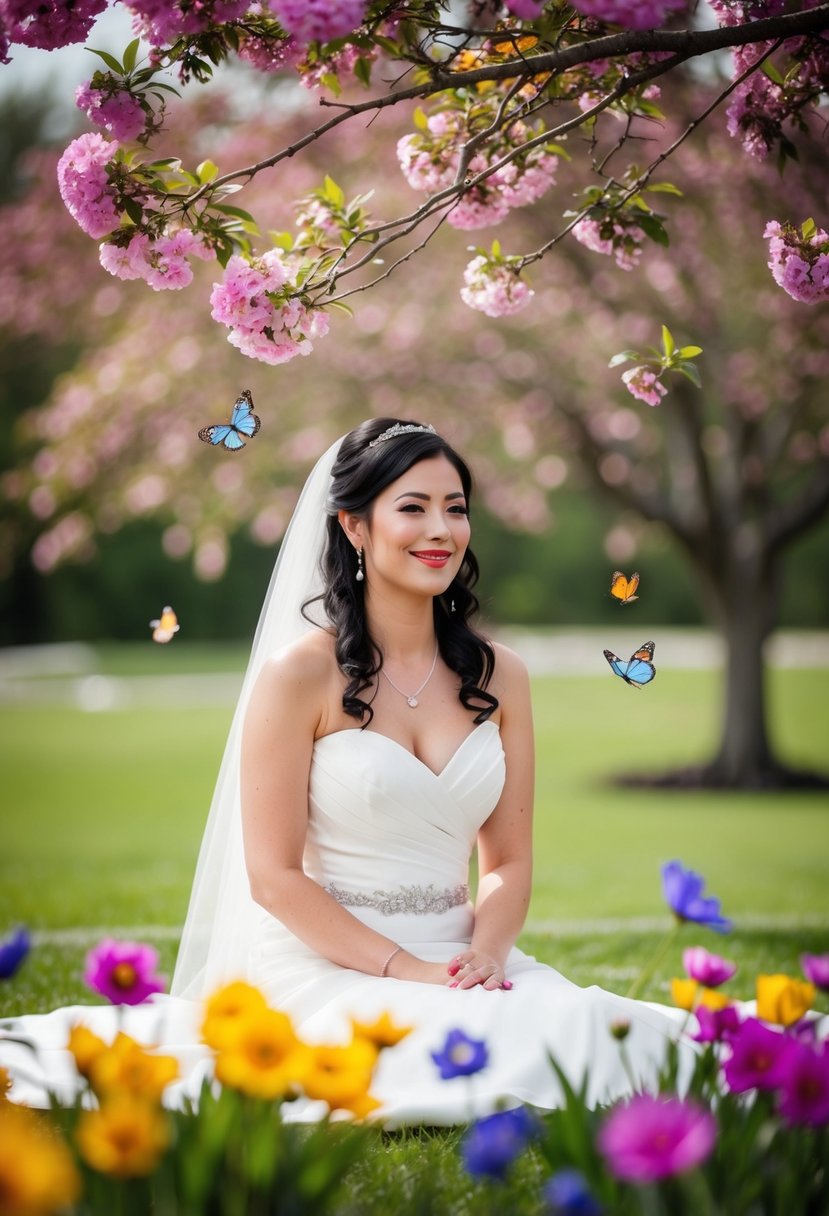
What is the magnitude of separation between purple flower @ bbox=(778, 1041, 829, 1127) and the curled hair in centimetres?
194

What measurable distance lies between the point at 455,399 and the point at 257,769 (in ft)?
32.7

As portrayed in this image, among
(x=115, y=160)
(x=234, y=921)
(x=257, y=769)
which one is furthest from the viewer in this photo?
(x=234, y=921)

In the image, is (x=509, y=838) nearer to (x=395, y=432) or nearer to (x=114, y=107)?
(x=395, y=432)

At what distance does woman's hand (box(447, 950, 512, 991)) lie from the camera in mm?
3322

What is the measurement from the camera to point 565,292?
472 inches

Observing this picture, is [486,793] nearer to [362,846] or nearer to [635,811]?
[362,846]

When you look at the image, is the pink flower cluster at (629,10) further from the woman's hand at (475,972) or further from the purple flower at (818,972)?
the woman's hand at (475,972)

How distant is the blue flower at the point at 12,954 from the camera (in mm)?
2234

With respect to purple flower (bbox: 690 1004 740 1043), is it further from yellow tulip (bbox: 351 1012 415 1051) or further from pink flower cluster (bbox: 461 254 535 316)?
pink flower cluster (bbox: 461 254 535 316)

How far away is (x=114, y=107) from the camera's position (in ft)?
10.6

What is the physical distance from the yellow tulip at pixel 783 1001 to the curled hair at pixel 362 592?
164 cm

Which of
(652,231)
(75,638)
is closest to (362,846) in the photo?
(652,231)

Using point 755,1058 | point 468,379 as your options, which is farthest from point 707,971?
point 468,379

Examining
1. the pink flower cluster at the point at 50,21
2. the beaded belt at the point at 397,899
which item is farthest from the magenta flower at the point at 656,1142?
the pink flower cluster at the point at 50,21
